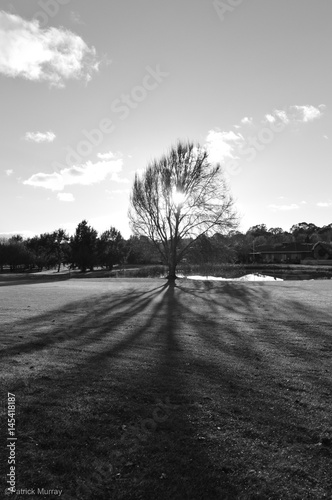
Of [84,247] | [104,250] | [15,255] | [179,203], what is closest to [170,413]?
[179,203]

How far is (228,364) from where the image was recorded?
22.7 feet

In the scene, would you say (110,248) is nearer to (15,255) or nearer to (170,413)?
(15,255)

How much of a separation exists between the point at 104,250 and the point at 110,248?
306 centimetres

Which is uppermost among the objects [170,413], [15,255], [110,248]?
[110,248]

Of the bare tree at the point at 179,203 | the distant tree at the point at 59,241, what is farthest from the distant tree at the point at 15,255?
the bare tree at the point at 179,203

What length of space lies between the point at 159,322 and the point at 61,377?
19.5ft

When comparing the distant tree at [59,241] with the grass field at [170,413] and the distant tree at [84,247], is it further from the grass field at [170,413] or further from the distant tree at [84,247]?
the grass field at [170,413]

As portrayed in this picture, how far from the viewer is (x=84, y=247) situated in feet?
206

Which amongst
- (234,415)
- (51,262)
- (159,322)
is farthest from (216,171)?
(51,262)

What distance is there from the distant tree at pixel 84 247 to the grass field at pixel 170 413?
5412 cm

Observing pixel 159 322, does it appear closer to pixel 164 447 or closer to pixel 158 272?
pixel 164 447

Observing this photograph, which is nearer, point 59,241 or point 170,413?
point 170,413

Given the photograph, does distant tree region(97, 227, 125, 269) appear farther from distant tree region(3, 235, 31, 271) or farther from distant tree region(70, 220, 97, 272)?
distant tree region(3, 235, 31, 271)

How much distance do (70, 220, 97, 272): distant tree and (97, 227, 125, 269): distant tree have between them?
3.32 metres
